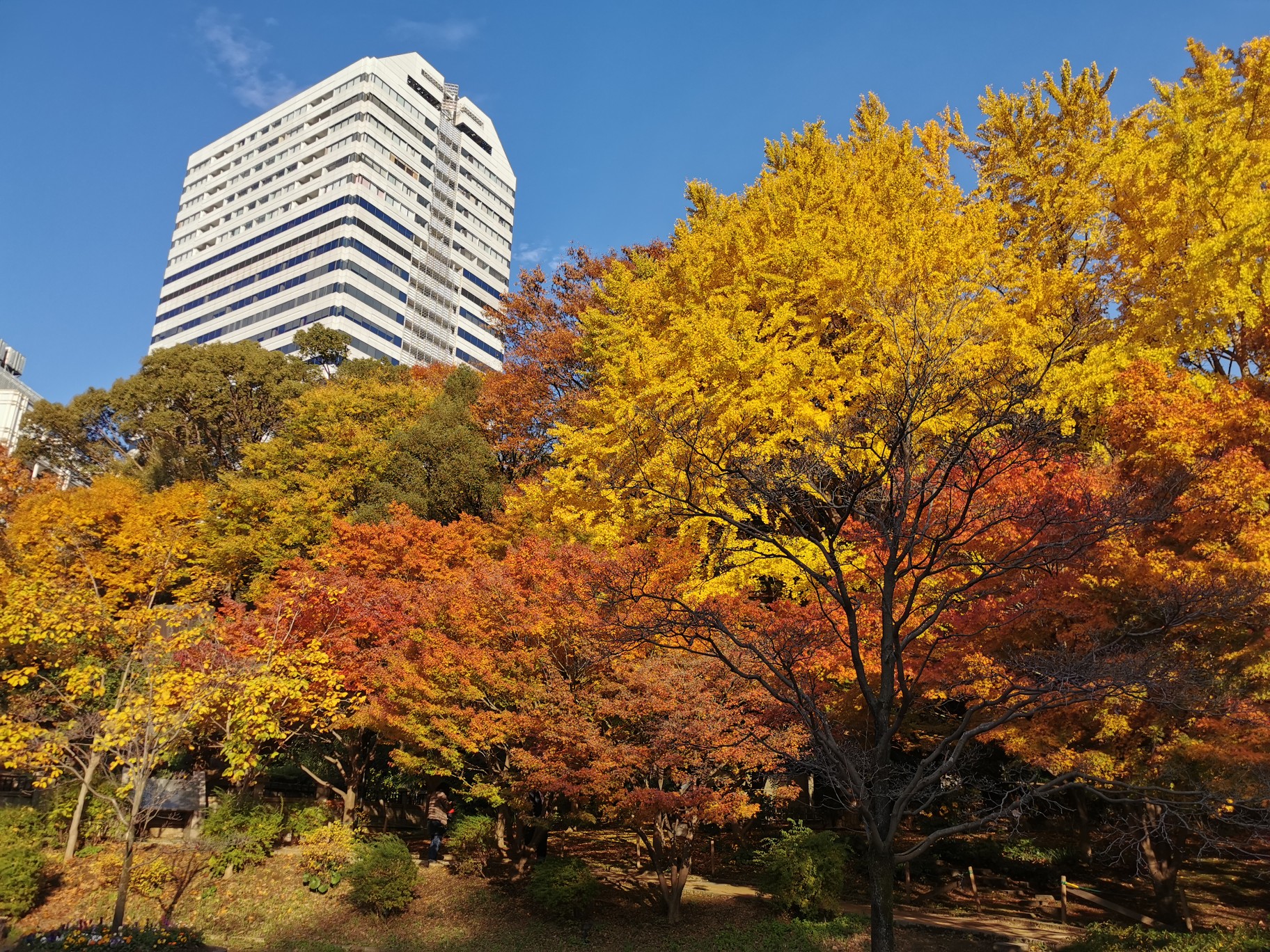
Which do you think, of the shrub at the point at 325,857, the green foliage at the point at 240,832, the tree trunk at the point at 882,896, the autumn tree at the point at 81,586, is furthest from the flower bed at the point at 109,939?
the tree trunk at the point at 882,896

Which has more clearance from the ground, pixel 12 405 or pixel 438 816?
pixel 12 405

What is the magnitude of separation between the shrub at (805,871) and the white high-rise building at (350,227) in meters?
67.7

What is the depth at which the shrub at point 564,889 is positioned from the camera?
14.7 metres

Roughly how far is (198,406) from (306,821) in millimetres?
25039

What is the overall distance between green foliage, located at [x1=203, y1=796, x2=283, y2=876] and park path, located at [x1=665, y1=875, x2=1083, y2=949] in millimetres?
9897

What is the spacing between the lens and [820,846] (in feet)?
48.7

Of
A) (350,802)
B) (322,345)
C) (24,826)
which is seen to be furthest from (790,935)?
(322,345)

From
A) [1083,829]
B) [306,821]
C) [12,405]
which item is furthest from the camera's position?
[12,405]

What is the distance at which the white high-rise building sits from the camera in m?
75.4

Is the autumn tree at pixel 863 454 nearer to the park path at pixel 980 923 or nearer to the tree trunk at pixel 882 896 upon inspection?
the tree trunk at pixel 882 896

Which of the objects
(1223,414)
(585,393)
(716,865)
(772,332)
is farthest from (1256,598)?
(585,393)

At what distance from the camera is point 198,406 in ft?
117

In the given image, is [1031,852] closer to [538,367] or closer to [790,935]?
[790,935]

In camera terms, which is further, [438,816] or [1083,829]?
[438,816]
